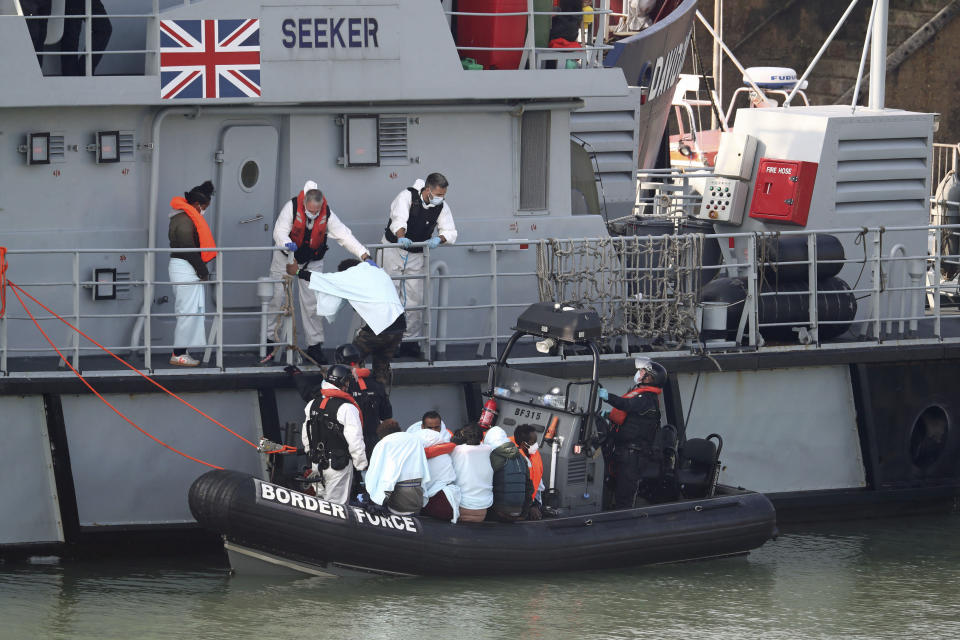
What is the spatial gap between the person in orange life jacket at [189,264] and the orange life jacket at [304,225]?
2.14 ft

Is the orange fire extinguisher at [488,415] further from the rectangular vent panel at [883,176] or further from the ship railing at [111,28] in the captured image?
the rectangular vent panel at [883,176]

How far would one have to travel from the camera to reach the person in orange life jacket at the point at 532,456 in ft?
37.4

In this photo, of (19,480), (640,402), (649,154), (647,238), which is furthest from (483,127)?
(649,154)

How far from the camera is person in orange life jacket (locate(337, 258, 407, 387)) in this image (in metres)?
11.9

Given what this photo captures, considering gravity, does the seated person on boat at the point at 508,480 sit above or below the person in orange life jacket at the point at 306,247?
below

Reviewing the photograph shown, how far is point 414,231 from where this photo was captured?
12484mm

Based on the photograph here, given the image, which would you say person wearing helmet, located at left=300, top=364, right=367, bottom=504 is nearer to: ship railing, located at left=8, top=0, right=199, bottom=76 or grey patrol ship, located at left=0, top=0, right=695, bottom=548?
grey patrol ship, located at left=0, top=0, right=695, bottom=548

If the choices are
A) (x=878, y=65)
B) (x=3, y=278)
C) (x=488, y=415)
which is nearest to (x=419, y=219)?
(x=488, y=415)

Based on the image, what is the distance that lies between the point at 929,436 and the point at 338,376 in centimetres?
A: 569

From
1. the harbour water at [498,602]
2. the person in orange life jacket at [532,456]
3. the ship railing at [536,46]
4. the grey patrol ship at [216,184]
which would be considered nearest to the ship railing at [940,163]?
the ship railing at [536,46]

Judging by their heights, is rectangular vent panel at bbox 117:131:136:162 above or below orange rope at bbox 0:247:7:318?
above

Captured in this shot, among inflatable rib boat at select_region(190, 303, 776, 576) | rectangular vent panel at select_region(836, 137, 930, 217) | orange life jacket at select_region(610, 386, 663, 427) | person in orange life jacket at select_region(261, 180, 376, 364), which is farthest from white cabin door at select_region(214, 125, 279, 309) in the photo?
rectangular vent panel at select_region(836, 137, 930, 217)

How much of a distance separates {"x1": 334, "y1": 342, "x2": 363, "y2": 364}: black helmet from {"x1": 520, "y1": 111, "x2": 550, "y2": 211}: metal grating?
2.50 meters

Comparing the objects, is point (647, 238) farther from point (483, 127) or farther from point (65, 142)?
point (65, 142)
